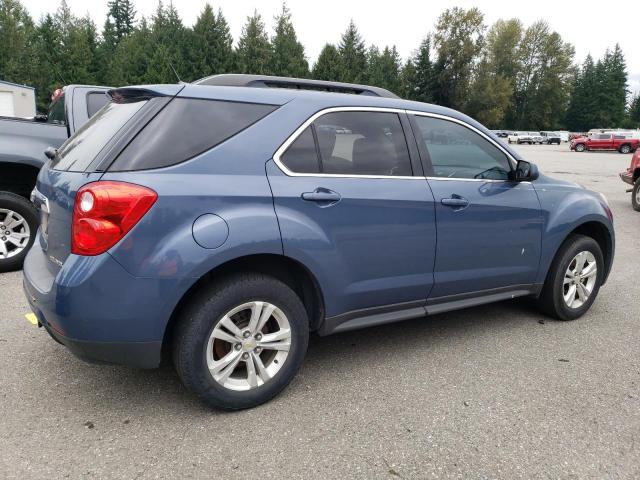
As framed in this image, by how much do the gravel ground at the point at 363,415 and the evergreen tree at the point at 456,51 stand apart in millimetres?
71036

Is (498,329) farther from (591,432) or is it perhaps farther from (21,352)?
(21,352)

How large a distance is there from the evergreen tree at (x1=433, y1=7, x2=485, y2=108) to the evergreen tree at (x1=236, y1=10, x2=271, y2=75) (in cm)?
2457

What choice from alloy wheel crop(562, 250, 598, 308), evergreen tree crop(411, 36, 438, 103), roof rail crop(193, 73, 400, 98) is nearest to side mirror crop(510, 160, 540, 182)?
alloy wheel crop(562, 250, 598, 308)

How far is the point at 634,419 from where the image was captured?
280 centimetres

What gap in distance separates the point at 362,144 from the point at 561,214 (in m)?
1.86

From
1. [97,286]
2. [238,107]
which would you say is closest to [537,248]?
[238,107]

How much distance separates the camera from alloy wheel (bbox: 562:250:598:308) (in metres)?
4.22

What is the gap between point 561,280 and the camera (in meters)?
4.13

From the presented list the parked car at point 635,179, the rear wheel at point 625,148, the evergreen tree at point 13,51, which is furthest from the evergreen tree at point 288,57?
the parked car at point 635,179

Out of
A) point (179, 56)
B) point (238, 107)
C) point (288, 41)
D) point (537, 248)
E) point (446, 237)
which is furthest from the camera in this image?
point (288, 41)

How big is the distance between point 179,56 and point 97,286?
58.4 metres

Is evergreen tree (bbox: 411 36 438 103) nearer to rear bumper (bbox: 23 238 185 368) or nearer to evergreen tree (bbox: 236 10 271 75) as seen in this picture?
evergreen tree (bbox: 236 10 271 75)

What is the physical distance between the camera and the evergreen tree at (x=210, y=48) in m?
55.6

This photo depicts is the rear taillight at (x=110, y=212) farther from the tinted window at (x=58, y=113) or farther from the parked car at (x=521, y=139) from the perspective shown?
the parked car at (x=521, y=139)
